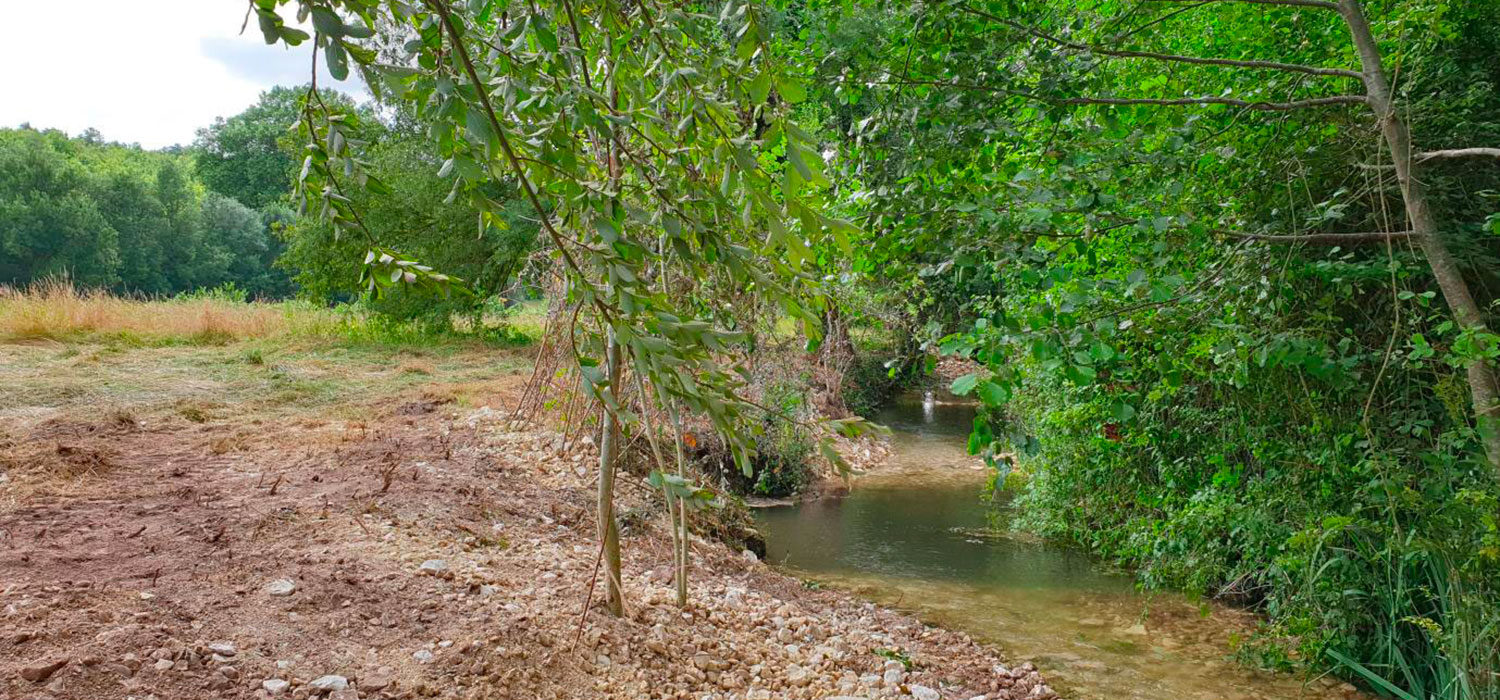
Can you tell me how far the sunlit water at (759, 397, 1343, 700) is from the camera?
5.04m

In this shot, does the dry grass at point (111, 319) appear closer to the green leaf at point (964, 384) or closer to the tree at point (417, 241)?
the tree at point (417, 241)

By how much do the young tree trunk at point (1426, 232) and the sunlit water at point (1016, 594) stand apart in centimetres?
218

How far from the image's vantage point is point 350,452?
5.83m

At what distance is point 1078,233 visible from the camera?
129 inches

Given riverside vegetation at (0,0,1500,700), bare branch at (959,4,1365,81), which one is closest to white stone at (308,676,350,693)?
riverside vegetation at (0,0,1500,700)

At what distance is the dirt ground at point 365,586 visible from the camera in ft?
8.71

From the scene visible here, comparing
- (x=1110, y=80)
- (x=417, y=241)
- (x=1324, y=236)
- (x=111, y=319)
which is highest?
(x=1110, y=80)

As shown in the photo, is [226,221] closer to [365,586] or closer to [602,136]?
[365,586]

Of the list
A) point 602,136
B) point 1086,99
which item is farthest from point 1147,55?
point 602,136

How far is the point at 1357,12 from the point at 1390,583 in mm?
2912

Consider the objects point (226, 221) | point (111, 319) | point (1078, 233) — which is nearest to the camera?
point (1078, 233)

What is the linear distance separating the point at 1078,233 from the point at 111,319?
15.8m

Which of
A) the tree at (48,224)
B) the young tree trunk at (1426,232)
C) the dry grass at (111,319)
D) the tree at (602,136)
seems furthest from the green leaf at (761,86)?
the tree at (48,224)

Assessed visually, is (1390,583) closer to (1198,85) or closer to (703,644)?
(1198,85)
